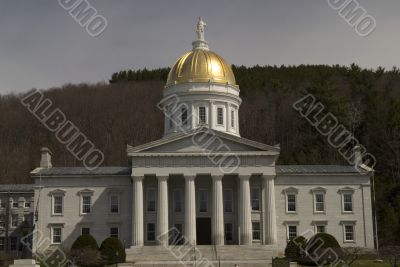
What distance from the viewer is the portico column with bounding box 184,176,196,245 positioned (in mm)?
58781

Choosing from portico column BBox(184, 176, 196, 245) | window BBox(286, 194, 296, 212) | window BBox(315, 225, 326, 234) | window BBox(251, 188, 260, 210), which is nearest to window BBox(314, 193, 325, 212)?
window BBox(315, 225, 326, 234)

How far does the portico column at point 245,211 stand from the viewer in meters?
58.8

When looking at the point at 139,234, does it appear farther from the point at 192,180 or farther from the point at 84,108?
the point at 84,108

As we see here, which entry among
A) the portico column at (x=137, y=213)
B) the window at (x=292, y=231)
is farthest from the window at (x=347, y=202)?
the portico column at (x=137, y=213)

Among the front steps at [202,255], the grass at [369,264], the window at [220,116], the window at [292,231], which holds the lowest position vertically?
the grass at [369,264]

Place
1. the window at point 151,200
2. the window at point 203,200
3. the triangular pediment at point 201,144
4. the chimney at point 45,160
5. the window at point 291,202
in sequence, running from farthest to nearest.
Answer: the chimney at point 45,160 < the window at point 203,200 < the window at point 291,202 < the window at point 151,200 < the triangular pediment at point 201,144

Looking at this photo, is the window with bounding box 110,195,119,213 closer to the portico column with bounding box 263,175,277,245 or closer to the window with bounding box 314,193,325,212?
the portico column with bounding box 263,175,277,245

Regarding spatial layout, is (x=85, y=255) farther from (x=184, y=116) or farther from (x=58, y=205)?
(x=184, y=116)

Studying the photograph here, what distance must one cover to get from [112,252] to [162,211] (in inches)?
333

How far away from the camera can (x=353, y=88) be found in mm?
102500

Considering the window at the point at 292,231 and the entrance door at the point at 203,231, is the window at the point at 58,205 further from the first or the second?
the window at the point at 292,231

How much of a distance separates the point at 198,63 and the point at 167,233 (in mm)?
18400

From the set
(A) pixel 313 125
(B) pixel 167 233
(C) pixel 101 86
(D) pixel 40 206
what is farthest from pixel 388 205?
(C) pixel 101 86

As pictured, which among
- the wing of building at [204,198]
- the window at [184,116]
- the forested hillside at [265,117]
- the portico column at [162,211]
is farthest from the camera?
the forested hillside at [265,117]
